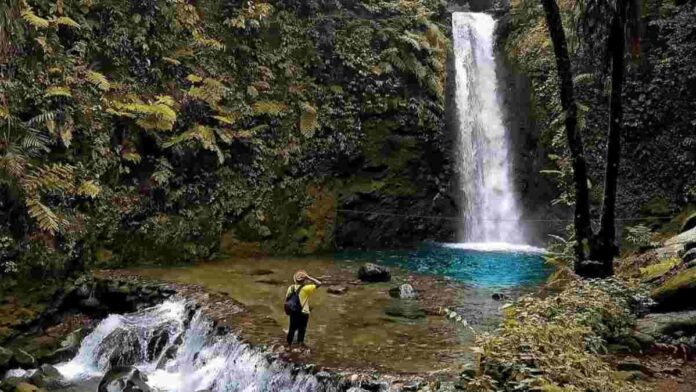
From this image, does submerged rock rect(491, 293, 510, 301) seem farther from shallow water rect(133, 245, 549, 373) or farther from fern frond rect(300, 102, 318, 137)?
fern frond rect(300, 102, 318, 137)

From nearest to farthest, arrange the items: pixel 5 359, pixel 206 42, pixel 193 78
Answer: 1. pixel 5 359
2. pixel 193 78
3. pixel 206 42

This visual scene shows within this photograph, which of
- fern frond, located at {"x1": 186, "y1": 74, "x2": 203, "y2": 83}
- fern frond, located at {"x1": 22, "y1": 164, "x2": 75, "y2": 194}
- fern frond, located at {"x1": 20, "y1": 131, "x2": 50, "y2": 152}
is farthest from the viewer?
fern frond, located at {"x1": 186, "y1": 74, "x2": 203, "y2": 83}

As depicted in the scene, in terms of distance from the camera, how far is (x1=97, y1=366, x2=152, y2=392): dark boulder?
28.5 ft

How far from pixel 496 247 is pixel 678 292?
1063 cm

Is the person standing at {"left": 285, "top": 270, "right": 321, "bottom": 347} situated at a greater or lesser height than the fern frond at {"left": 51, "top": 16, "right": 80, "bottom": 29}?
lesser

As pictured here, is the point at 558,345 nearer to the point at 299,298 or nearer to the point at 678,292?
the point at 678,292

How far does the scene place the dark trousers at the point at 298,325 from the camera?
8.16m

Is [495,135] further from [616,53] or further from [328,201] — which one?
[616,53]

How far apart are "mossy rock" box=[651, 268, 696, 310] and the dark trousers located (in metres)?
A: 5.03

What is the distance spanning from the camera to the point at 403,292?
11.3 m

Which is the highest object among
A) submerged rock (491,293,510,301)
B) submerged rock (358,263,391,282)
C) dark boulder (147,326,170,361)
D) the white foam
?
the white foam

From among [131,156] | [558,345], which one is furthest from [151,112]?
[558,345]

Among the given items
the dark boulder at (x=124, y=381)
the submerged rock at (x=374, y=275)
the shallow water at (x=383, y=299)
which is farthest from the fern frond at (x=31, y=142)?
the submerged rock at (x=374, y=275)

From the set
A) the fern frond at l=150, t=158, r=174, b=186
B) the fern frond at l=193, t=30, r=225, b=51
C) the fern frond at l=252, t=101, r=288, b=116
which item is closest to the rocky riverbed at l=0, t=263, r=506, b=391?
the fern frond at l=150, t=158, r=174, b=186
